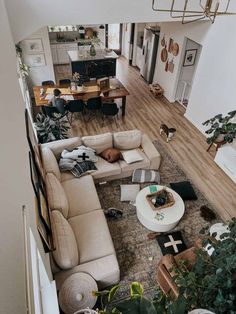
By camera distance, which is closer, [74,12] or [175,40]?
[74,12]

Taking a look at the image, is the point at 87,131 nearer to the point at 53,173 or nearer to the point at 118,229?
the point at 53,173

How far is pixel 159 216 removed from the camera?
440cm

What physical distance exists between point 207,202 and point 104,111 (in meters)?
3.94

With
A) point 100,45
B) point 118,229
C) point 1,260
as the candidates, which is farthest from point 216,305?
point 100,45

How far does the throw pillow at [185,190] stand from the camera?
204 inches

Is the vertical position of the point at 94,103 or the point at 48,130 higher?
the point at 48,130

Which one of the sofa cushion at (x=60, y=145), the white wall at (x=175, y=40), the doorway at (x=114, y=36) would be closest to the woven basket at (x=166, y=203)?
the sofa cushion at (x=60, y=145)

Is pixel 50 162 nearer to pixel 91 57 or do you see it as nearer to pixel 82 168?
pixel 82 168

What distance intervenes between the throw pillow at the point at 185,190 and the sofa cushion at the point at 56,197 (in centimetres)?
245

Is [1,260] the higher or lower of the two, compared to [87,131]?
higher

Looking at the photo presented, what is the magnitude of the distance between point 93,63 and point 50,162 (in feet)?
19.3

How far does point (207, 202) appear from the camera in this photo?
16.9 ft

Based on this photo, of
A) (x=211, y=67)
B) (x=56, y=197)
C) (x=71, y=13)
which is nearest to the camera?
(x=56, y=197)

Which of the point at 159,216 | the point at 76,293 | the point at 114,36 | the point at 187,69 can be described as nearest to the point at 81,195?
the point at 159,216
